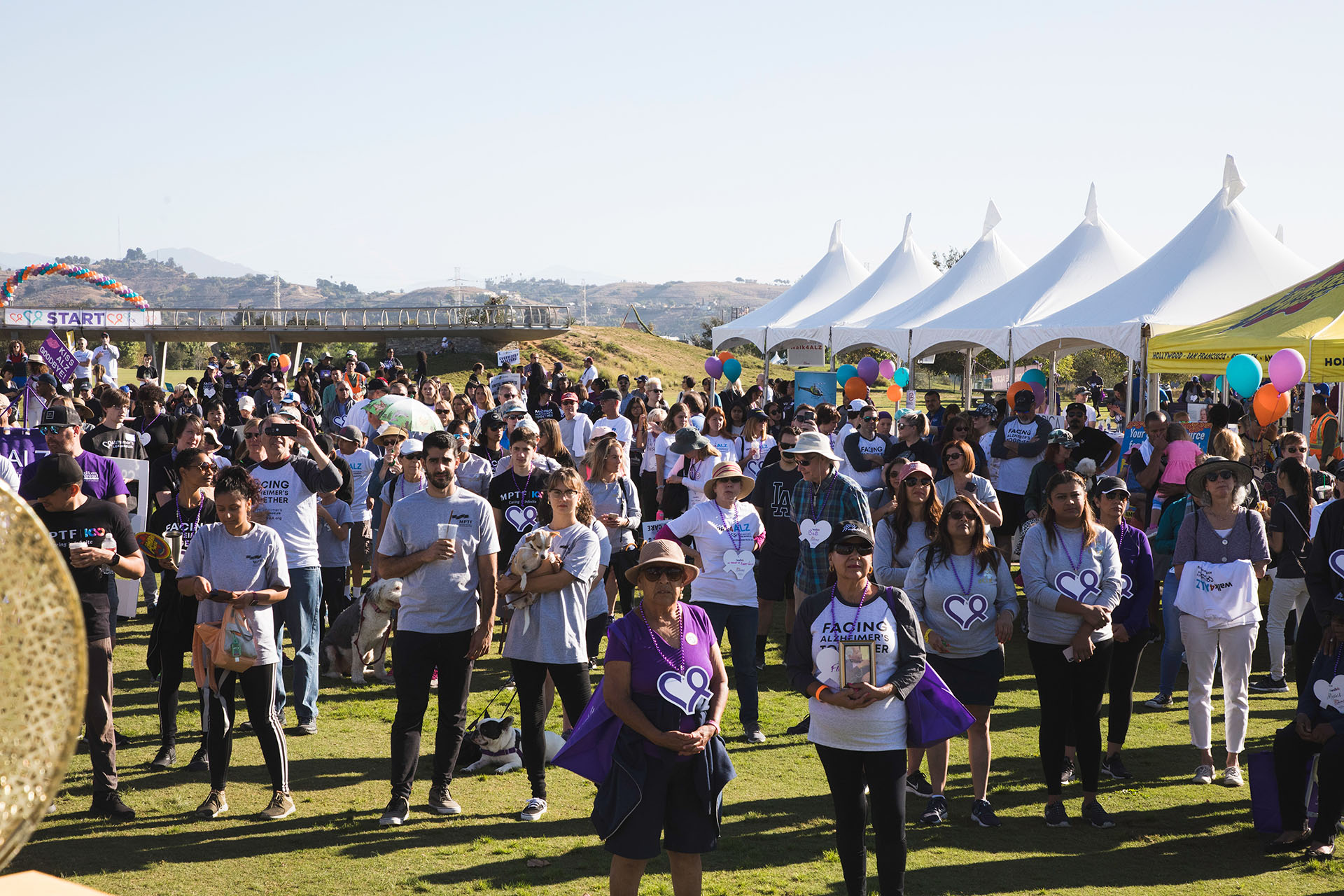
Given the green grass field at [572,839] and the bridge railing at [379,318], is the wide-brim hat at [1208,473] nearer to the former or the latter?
the green grass field at [572,839]

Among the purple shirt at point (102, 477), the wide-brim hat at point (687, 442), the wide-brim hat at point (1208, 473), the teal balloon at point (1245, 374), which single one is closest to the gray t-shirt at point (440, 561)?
the purple shirt at point (102, 477)

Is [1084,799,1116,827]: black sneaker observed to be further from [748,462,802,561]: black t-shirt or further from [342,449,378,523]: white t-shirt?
[342,449,378,523]: white t-shirt

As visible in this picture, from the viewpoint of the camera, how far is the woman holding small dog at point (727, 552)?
6.50 m

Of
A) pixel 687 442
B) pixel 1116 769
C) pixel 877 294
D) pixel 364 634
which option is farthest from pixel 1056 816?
pixel 877 294

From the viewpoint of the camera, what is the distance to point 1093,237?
19984 millimetres

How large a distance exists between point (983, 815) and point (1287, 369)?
25.7 ft

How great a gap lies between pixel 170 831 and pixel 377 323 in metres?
45.9

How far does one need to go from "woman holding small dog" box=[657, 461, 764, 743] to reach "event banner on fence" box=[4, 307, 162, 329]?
47.1m

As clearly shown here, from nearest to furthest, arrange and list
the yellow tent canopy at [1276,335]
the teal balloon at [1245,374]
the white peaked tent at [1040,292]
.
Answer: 1. the yellow tent canopy at [1276,335]
2. the teal balloon at [1245,374]
3. the white peaked tent at [1040,292]

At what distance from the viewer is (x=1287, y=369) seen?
11195 mm

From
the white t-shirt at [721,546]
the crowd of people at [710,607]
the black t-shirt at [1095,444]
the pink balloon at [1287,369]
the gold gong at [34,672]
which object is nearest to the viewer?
the gold gong at [34,672]

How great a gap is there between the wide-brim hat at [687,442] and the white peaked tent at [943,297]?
1246cm

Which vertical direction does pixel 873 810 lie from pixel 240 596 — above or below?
below

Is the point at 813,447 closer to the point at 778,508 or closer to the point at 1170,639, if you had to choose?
the point at 778,508
